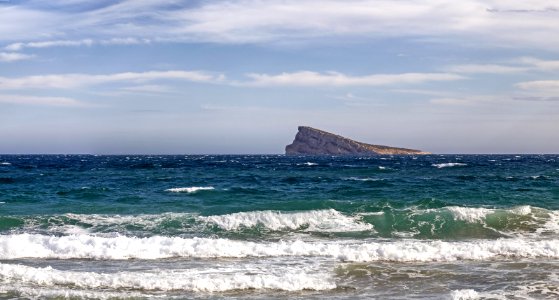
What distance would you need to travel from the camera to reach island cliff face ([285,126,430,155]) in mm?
165375

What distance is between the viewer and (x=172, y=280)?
37.1 feet

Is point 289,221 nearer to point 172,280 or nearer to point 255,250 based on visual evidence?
point 255,250

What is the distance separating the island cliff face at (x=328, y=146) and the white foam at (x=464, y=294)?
154240 millimetres

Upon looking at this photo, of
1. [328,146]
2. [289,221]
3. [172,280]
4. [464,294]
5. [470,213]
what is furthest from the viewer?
[328,146]

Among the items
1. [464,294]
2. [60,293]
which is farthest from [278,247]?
[60,293]

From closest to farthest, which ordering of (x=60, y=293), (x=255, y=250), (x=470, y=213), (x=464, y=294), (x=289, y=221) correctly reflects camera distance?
(x=464, y=294) < (x=60, y=293) < (x=255, y=250) < (x=289, y=221) < (x=470, y=213)

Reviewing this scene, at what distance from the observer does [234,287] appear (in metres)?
11.1

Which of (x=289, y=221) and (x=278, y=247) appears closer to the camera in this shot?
(x=278, y=247)

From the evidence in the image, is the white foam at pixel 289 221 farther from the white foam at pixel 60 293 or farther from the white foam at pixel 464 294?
the white foam at pixel 60 293

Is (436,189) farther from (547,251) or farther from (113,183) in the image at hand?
(113,183)

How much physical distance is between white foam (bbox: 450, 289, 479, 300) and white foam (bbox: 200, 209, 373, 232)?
8.77 m

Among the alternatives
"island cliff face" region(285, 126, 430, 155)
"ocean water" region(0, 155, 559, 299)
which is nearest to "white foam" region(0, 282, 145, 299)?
"ocean water" region(0, 155, 559, 299)

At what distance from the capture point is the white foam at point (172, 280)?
11.1 meters

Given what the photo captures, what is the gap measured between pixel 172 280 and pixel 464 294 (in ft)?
17.5
